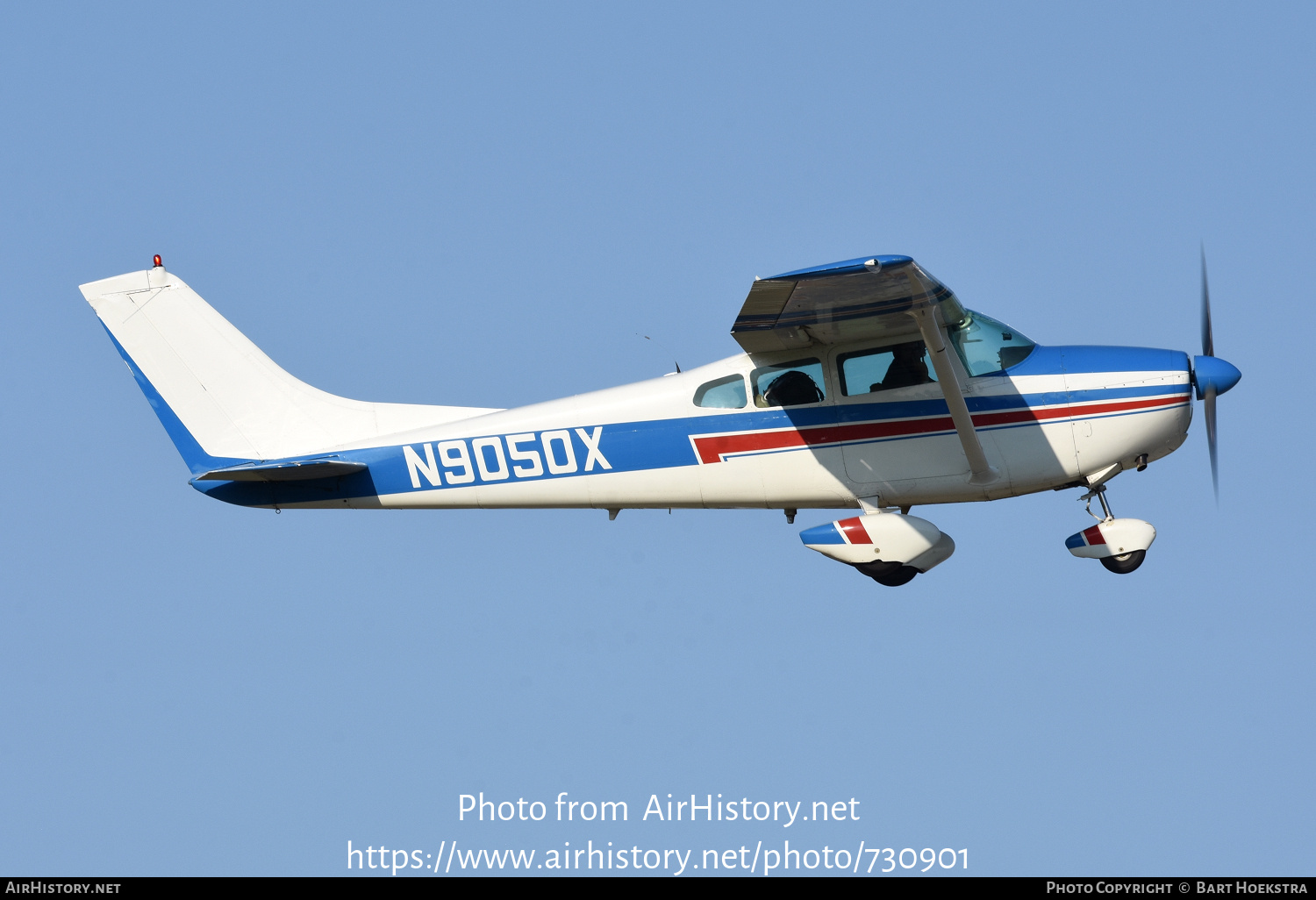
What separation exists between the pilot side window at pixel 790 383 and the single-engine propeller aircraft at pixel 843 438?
1 cm

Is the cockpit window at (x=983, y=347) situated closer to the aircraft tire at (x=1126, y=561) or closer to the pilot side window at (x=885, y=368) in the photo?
the pilot side window at (x=885, y=368)

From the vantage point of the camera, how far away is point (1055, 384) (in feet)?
37.1

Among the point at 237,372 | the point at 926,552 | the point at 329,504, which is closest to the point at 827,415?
the point at 926,552

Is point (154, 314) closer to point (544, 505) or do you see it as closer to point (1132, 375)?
point (544, 505)

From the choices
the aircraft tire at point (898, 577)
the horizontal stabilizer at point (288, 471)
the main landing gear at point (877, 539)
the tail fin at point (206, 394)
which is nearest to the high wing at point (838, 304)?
the main landing gear at point (877, 539)

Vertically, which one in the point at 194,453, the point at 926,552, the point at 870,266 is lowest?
the point at 926,552

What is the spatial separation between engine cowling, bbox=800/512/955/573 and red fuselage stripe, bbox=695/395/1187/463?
68cm

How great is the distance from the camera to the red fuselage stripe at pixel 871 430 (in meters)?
11.3

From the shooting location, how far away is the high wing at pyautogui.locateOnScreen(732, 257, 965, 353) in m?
9.82

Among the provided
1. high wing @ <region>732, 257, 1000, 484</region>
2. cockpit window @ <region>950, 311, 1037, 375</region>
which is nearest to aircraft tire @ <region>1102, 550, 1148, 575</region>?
high wing @ <region>732, 257, 1000, 484</region>

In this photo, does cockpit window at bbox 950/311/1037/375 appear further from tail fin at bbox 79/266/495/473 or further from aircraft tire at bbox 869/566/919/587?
tail fin at bbox 79/266/495/473

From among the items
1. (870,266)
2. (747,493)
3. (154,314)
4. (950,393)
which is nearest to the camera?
(870,266)

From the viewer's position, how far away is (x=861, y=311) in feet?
35.2

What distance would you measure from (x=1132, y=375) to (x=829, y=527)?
2.71 metres
